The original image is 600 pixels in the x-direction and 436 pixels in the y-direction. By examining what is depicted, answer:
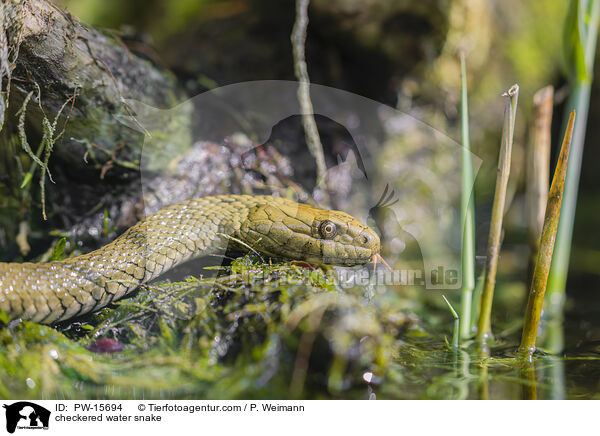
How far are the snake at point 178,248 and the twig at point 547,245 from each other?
0.54 meters

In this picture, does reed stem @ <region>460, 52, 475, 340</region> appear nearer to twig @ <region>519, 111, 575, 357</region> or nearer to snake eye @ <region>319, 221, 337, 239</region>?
twig @ <region>519, 111, 575, 357</region>

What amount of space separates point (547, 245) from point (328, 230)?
72 cm

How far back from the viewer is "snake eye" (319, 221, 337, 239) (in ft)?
4.76

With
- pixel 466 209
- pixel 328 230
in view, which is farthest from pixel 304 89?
pixel 466 209

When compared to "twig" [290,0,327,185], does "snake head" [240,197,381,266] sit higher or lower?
lower

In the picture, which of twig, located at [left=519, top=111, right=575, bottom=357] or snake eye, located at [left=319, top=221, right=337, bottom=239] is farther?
snake eye, located at [left=319, top=221, right=337, bottom=239]

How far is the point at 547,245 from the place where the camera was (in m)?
1.33

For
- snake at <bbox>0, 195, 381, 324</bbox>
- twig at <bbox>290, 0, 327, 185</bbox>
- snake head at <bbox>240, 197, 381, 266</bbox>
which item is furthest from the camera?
twig at <bbox>290, 0, 327, 185</bbox>
